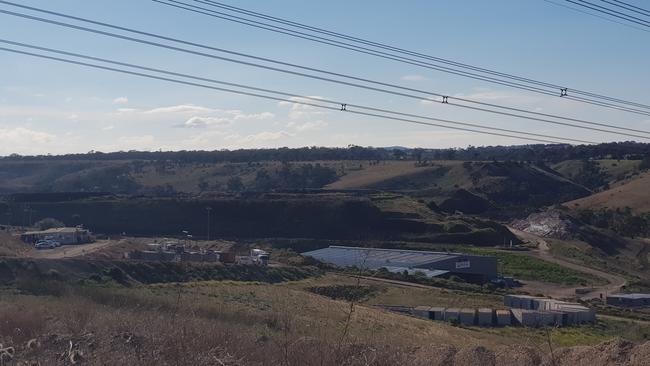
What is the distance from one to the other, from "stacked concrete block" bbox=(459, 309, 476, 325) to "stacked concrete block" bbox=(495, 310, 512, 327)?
1114 millimetres

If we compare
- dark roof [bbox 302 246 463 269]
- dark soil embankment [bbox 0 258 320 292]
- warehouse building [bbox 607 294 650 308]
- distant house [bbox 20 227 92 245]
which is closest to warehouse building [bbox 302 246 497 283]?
dark roof [bbox 302 246 463 269]

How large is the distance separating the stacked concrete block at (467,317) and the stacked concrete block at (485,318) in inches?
8.9

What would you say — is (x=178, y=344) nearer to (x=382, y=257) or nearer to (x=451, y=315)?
(x=451, y=315)

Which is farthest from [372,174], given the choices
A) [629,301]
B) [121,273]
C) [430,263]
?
[121,273]

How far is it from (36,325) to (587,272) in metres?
61.0

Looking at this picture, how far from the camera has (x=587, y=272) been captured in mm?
70500

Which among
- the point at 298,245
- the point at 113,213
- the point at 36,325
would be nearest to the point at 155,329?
the point at 36,325

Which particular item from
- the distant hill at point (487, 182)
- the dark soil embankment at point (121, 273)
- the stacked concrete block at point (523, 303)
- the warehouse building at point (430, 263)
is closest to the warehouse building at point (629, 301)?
the stacked concrete block at point (523, 303)

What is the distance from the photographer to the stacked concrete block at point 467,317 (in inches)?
1544

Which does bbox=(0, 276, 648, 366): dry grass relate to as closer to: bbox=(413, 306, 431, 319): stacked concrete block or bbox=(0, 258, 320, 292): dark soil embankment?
bbox=(0, 258, 320, 292): dark soil embankment

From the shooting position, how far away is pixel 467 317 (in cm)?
3978

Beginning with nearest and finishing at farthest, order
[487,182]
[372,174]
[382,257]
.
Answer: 1. [382,257]
2. [487,182]
3. [372,174]

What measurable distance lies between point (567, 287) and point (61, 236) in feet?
128

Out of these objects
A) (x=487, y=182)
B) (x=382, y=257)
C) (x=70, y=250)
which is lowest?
(x=382, y=257)
